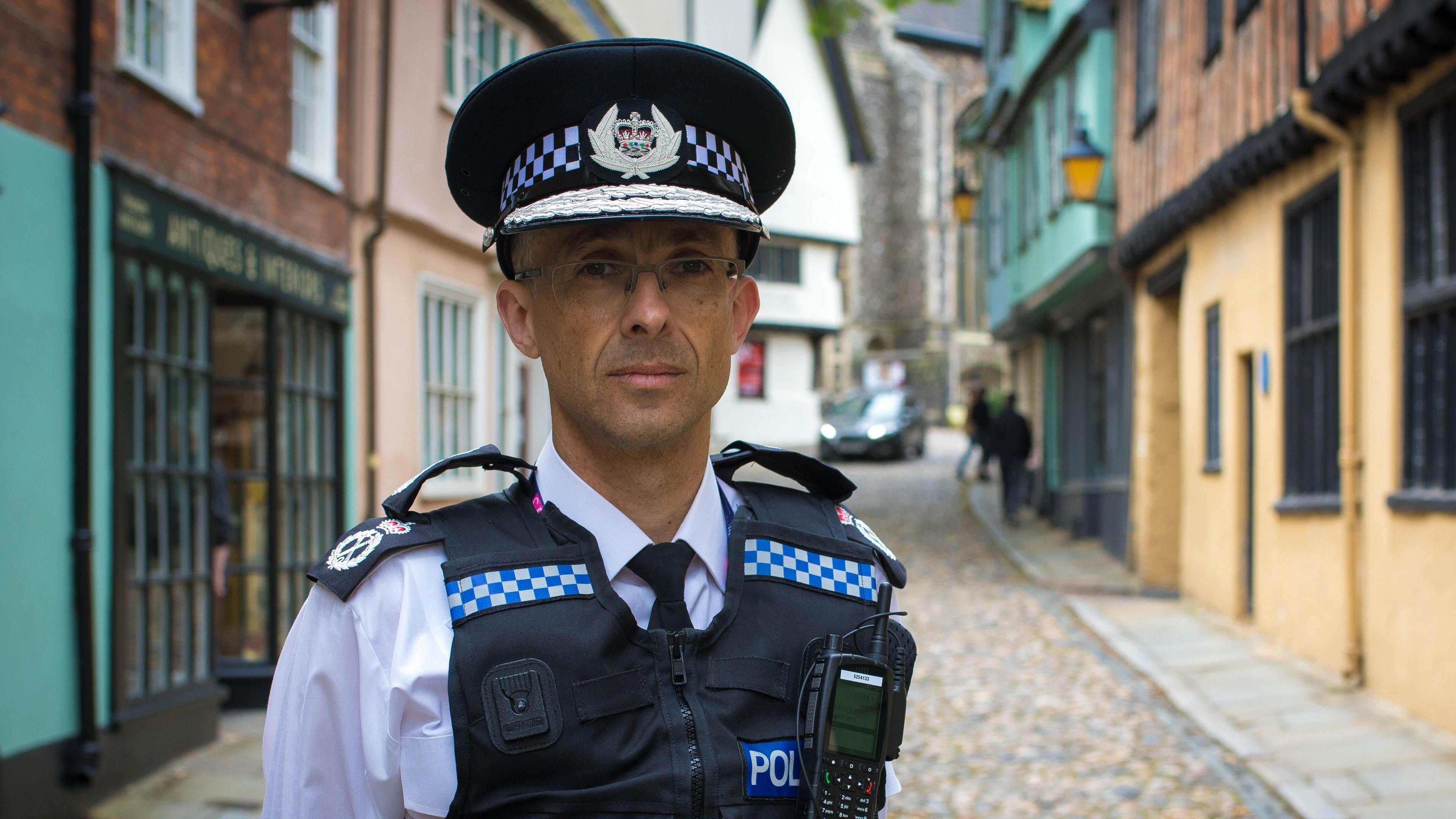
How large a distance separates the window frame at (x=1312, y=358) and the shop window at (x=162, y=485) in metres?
6.76

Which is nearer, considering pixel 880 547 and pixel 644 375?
pixel 644 375

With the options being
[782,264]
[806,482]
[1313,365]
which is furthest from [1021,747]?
[782,264]

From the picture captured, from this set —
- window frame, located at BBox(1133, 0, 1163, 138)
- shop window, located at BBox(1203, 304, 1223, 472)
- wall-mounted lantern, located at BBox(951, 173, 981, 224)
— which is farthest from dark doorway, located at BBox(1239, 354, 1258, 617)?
wall-mounted lantern, located at BBox(951, 173, 981, 224)

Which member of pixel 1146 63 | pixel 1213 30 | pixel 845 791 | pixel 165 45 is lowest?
pixel 845 791

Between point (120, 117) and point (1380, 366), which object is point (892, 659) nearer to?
point (120, 117)

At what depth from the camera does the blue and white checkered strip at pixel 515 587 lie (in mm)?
1814

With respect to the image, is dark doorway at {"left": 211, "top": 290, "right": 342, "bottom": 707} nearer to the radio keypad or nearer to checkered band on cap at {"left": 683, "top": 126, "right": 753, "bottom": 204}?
checkered band on cap at {"left": 683, "top": 126, "right": 753, "bottom": 204}

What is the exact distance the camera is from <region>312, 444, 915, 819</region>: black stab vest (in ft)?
Answer: 5.73

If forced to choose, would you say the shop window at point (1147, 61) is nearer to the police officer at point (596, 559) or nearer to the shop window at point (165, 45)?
the shop window at point (165, 45)

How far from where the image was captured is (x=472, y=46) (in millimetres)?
11430

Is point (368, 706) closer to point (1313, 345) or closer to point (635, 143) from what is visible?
point (635, 143)

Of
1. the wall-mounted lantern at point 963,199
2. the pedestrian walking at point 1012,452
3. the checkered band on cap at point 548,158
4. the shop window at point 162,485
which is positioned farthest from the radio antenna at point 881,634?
the pedestrian walking at point 1012,452

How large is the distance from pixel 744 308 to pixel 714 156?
28 centimetres

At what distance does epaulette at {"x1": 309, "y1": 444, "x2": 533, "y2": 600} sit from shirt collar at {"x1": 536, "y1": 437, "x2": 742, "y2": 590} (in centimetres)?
7
